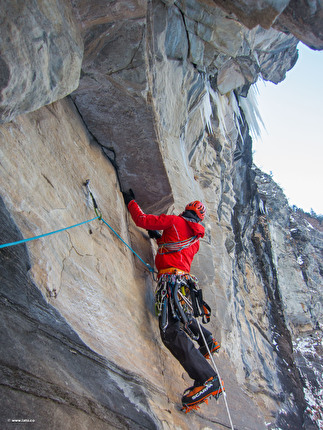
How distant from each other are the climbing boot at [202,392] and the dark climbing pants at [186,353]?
0.13 feet

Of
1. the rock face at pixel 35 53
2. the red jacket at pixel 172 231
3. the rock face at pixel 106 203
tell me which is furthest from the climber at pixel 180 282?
the rock face at pixel 35 53

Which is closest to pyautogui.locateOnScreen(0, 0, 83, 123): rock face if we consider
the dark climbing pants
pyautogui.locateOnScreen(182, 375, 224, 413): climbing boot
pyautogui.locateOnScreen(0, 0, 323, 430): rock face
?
pyautogui.locateOnScreen(0, 0, 323, 430): rock face

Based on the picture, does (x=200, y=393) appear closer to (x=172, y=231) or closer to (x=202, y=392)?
(x=202, y=392)

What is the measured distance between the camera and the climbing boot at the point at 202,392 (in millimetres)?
2723

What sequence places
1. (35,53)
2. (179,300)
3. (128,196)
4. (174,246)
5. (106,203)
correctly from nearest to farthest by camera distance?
(35,53) < (179,300) < (106,203) < (174,246) < (128,196)

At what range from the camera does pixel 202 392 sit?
2740 millimetres

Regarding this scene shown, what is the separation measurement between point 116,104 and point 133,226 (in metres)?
1.57

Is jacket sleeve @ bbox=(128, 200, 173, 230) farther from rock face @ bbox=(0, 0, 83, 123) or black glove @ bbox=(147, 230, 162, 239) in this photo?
rock face @ bbox=(0, 0, 83, 123)

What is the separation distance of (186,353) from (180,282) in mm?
741

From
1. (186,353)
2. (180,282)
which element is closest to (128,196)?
(180,282)

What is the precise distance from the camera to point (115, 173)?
12.8 feet

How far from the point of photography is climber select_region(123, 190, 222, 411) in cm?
276

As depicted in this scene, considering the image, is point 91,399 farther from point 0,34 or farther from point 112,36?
point 112,36

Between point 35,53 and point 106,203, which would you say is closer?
point 35,53
